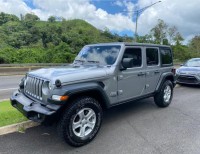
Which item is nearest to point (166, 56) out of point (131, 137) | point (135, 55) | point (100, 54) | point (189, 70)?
point (135, 55)

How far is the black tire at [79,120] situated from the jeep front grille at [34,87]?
65 centimetres

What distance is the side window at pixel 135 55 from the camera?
4.82m

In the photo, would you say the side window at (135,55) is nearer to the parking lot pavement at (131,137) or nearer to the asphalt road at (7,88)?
the parking lot pavement at (131,137)

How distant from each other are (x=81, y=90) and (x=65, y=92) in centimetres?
31

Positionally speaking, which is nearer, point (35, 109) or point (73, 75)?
point (35, 109)

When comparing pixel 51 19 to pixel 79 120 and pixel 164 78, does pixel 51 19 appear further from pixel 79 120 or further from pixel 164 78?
pixel 79 120

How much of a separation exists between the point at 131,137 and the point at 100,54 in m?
2.05

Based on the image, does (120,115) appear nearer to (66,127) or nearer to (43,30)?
(66,127)

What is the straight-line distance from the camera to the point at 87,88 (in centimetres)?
368

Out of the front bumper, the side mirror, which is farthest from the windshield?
the front bumper

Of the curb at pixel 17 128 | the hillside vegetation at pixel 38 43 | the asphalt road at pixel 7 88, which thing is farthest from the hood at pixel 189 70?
the hillside vegetation at pixel 38 43

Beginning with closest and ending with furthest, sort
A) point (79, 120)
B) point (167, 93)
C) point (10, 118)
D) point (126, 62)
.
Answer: point (79, 120) → point (126, 62) → point (10, 118) → point (167, 93)

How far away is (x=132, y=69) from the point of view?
4.86 m

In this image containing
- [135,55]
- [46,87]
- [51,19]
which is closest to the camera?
[46,87]
